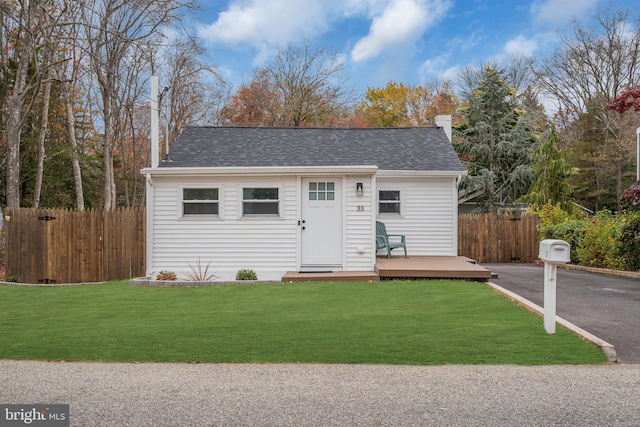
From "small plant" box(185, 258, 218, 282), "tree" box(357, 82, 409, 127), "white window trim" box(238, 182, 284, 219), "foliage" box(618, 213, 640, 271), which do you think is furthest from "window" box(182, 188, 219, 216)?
"tree" box(357, 82, 409, 127)

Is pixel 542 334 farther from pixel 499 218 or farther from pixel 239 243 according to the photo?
pixel 499 218

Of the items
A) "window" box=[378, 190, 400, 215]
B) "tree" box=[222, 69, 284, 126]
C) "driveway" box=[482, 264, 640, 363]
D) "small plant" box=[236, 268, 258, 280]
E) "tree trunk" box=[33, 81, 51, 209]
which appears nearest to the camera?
"driveway" box=[482, 264, 640, 363]

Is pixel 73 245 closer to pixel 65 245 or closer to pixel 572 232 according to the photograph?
pixel 65 245

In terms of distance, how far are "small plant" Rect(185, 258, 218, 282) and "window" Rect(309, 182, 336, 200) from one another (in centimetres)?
306

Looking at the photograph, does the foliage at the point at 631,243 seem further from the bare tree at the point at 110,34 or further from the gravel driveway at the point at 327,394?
the bare tree at the point at 110,34

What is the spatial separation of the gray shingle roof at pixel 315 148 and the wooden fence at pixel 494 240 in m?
3.30

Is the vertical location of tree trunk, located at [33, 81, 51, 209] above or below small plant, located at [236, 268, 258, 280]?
above

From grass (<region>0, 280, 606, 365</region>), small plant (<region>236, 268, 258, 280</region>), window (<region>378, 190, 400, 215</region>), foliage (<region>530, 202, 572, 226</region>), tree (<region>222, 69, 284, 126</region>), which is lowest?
grass (<region>0, 280, 606, 365</region>)

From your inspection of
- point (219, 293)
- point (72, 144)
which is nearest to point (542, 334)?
point (219, 293)

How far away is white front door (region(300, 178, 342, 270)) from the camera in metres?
11.4

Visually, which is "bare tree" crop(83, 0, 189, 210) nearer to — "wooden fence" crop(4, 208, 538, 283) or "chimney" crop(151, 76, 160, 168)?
"chimney" crop(151, 76, 160, 168)

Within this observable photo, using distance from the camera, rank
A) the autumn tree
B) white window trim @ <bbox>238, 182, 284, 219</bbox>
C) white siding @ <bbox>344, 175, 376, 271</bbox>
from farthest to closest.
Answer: the autumn tree → white window trim @ <bbox>238, 182, 284, 219</bbox> → white siding @ <bbox>344, 175, 376, 271</bbox>

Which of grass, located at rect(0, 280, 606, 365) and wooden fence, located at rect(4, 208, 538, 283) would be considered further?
wooden fence, located at rect(4, 208, 538, 283)

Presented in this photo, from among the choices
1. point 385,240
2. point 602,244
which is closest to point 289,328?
point 385,240
